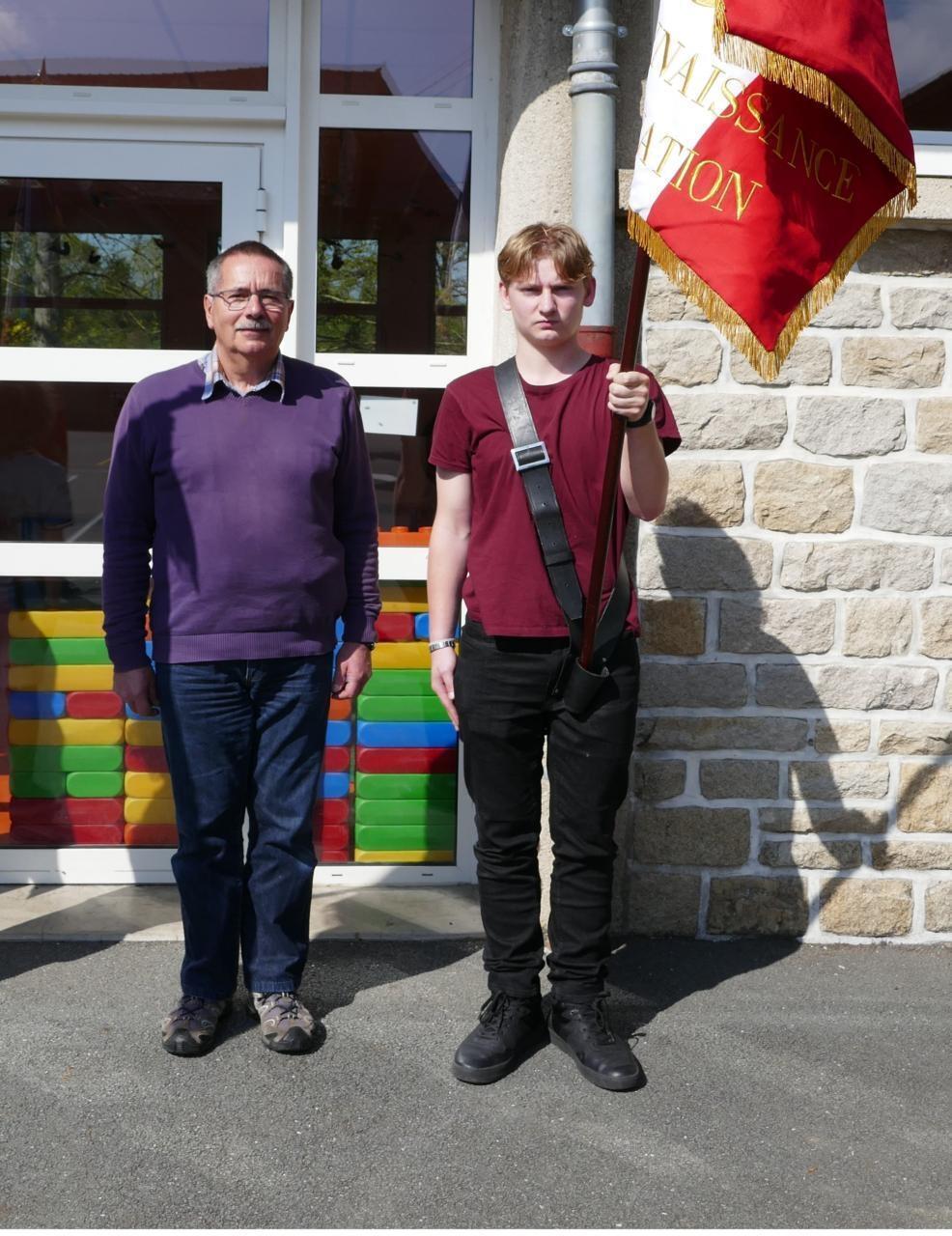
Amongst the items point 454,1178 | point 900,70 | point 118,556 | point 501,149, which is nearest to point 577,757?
point 454,1178

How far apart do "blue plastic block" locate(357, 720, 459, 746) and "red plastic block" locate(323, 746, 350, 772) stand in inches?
3.4

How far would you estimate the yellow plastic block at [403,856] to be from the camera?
5.14 metres

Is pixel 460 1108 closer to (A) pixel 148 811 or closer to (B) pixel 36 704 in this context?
(A) pixel 148 811

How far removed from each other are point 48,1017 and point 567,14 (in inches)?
130

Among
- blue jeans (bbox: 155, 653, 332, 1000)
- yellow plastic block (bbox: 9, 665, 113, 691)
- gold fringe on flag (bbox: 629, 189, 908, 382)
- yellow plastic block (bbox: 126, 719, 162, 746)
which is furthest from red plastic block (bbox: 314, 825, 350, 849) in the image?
gold fringe on flag (bbox: 629, 189, 908, 382)

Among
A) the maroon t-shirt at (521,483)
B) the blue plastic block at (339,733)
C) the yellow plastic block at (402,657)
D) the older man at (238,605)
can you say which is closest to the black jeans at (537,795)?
the maroon t-shirt at (521,483)

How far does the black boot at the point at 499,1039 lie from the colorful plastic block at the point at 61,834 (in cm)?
191

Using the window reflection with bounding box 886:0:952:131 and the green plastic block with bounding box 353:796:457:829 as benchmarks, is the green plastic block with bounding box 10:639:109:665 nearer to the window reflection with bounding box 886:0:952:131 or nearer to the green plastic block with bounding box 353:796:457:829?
the green plastic block with bounding box 353:796:457:829

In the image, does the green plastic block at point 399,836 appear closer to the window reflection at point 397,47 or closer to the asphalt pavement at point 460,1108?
the asphalt pavement at point 460,1108

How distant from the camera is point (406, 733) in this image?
510 cm

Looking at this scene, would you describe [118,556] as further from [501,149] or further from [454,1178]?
[501,149]

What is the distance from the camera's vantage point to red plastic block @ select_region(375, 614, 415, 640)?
5.05 metres

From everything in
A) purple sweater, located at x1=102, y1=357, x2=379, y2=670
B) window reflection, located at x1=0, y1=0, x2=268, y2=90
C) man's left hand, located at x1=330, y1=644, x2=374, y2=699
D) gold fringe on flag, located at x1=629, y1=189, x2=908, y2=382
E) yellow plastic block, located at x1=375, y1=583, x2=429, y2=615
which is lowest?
man's left hand, located at x1=330, y1=644, x2=374, y2=699

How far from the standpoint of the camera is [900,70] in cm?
476
